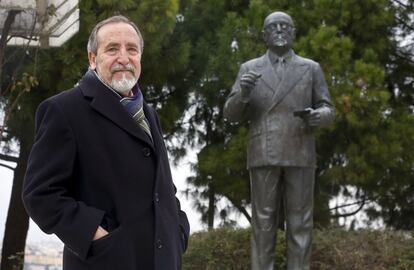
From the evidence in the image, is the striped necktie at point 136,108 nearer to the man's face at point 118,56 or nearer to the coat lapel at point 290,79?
the man's face at point 118,56

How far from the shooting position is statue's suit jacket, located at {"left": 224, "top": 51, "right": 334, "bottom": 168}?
631 cm

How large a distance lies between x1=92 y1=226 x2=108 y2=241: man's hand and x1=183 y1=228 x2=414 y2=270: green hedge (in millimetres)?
6035

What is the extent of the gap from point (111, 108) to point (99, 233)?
1.32 ft

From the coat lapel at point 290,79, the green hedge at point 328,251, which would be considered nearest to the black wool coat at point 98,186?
the coat lapel at point 290,79

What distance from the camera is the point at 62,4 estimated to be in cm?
698

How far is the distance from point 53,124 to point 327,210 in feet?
33.1

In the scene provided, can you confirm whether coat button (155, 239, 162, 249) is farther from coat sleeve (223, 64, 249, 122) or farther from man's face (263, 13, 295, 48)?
man's face (263, 13, 295, 48)

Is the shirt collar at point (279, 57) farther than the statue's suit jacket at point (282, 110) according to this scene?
Yes

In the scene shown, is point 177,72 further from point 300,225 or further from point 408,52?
point 300,225

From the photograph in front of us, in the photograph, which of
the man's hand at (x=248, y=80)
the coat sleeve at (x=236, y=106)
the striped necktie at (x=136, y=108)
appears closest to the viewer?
the striped necktie at (x=136, y=108)

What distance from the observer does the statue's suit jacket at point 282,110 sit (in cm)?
631

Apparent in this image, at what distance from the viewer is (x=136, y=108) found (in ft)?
8.36

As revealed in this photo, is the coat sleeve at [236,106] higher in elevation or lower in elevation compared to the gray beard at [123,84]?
higher

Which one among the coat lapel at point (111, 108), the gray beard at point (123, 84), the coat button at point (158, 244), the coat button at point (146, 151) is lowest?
the coat button at point (158, 244)
